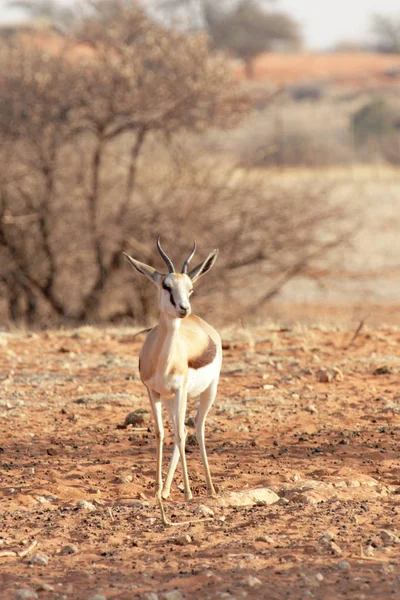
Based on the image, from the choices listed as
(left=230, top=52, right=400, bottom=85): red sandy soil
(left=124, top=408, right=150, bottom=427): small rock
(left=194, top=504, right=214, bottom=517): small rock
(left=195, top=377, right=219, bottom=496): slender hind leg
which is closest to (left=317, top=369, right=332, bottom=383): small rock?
(left=124, top=408, right=150, bottom=427): small rock

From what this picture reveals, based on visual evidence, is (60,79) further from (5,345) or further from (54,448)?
(54,448)

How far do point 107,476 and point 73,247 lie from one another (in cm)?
1006

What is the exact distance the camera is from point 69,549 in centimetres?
486

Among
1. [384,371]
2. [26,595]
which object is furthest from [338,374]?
[26,595]

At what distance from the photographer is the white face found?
5730mm

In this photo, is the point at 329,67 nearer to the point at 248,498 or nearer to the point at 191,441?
the point at 191,441

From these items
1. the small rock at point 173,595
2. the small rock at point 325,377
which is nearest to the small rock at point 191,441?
the small rock at point 325,377

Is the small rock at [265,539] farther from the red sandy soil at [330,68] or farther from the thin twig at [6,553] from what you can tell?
the red sandy soil at [330,68]

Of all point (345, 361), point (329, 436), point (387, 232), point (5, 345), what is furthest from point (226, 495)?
point (387, 232)

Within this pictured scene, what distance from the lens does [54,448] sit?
6879 millimetres

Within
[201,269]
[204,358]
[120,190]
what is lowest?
[204,358]

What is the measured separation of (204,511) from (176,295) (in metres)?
1.20

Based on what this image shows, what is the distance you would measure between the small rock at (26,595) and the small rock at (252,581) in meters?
0.87

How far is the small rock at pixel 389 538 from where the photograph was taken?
4.88m
